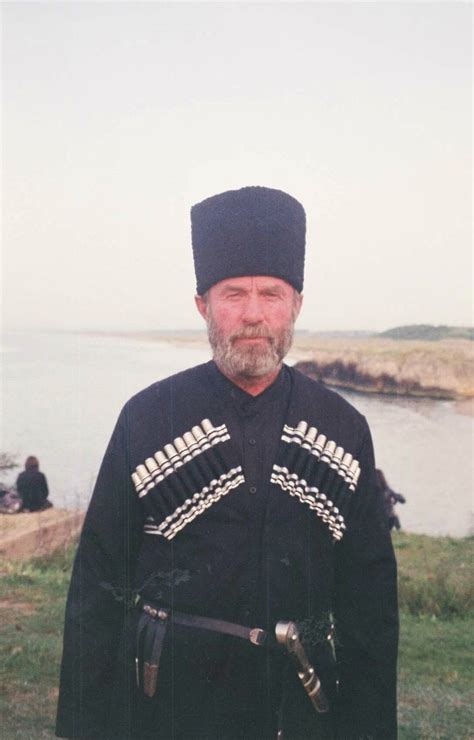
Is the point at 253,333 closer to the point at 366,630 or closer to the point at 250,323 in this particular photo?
the point at 250,323

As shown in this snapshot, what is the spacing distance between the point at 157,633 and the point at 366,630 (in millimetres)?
740

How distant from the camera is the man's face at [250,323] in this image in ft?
9.89

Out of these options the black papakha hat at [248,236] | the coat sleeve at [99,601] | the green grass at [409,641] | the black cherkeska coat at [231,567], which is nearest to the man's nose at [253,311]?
the black papakha hat at [248,236]

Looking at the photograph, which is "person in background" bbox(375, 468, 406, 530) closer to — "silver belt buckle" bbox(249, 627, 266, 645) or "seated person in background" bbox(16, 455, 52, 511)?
"seated person in background" bbox(16, 455, 52, 511)

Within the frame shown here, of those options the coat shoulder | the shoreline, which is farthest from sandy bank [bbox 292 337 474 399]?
the coat shoulder

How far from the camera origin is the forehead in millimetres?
3104

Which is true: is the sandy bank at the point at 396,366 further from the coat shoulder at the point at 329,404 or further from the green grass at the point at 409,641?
the coat shoulder at the point at 329,404

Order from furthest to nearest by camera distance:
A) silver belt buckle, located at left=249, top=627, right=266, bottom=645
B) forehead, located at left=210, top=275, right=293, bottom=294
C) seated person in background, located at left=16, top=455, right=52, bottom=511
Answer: seated person in background, located at left=16, top=455, right=52, bottom=511 < forehead, located at left=210, top=275, right=293, bottom=294 < silver belt buckle, located at left=249, top=627, right=266, bottom=645

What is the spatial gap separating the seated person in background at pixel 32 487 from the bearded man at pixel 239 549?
5526 millimetres

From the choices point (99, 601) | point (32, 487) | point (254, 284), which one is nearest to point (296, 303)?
point (254, 284)

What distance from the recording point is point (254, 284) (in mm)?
3109

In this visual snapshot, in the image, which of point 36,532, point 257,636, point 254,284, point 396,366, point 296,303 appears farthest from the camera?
point 396,366

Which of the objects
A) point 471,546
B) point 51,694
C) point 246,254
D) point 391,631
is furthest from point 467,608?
point 246,254

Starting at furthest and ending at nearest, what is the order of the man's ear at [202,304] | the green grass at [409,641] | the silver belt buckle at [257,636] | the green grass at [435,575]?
the green grass at [435,575] → the green grass at [409,641] → the man's ear at [202,304] → the silver belt buckle at [257,636]
